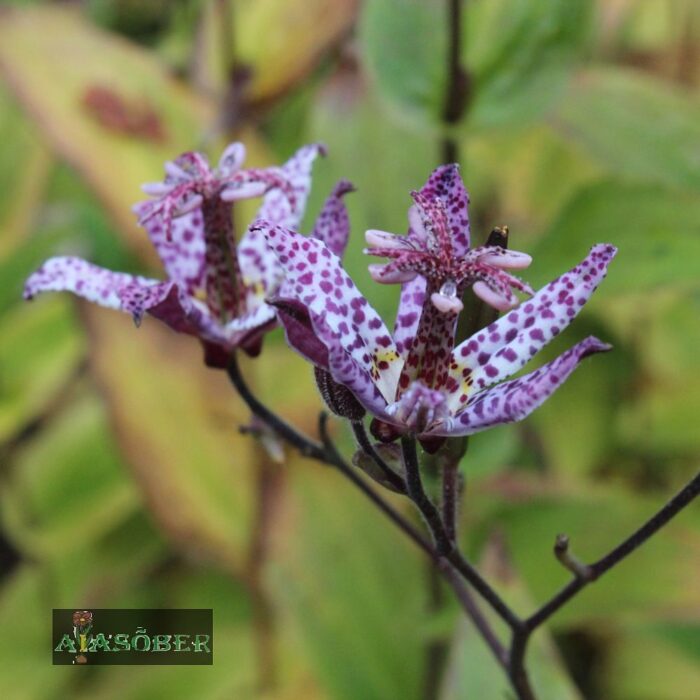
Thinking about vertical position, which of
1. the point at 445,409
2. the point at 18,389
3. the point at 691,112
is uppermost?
the point at 691,112

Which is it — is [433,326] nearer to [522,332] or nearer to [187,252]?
[522,332]

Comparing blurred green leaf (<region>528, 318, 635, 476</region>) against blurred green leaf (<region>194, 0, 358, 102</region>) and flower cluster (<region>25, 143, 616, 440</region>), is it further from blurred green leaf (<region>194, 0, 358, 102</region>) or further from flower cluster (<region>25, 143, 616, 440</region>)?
flower cluster (<region>25, 143, 616, 440</region>)

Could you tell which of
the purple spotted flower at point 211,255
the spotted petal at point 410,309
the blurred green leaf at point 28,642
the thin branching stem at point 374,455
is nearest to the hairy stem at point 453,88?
the purple spotted flower at point 211,255

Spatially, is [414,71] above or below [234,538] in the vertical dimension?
above

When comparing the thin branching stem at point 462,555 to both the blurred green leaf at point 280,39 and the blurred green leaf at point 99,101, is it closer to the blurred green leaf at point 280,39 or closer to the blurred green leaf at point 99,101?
the blurred green leaf at point 99,101

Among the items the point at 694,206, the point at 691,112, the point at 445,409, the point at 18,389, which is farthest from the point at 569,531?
the point at 18,389

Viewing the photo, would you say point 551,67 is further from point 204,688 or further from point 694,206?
point 204,688

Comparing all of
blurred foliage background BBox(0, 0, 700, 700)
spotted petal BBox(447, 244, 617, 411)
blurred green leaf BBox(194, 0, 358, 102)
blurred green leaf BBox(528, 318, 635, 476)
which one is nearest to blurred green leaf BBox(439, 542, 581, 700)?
blurred foliage background BBox(0, 0, 700, 700)
